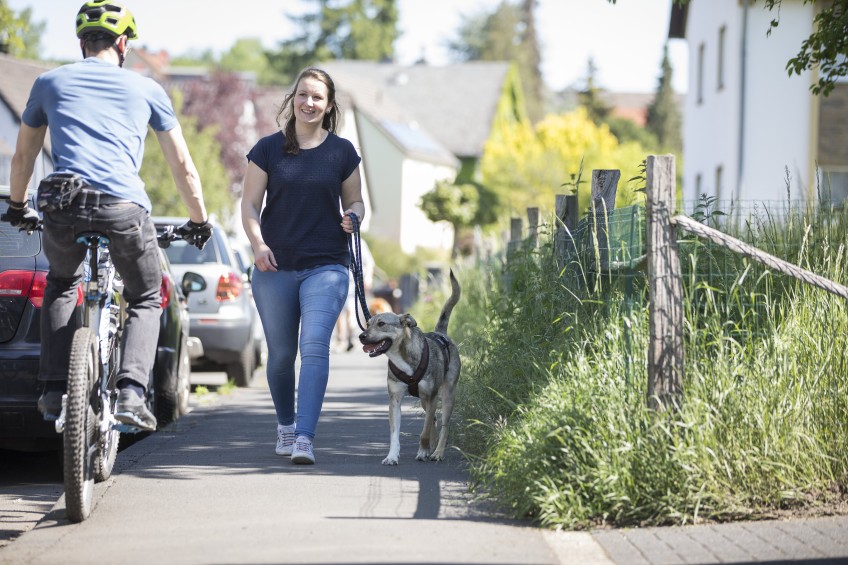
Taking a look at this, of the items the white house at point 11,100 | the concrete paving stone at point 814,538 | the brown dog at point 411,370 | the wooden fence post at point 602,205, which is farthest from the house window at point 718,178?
the concrete paving stone at point 814,538

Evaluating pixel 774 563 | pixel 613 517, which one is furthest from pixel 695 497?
pixel 774 563

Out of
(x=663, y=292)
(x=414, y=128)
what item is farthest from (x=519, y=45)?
(x=663, y=292)

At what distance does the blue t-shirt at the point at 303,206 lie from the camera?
738 centimetres

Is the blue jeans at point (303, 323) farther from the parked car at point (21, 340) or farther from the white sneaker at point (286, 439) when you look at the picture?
the parked car at point (21, 340)

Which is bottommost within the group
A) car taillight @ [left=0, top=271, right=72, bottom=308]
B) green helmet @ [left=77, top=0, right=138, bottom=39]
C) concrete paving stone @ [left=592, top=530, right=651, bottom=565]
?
concrete paving stone @ [left=592, top=530, right=651, bottom=565]

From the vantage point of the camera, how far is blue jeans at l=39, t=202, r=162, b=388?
573 centimetres

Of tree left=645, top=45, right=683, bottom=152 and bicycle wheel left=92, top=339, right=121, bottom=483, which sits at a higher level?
tree left=645, top=45, right=683, bottom=152

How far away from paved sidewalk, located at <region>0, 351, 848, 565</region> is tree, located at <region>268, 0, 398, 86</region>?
80388 mm

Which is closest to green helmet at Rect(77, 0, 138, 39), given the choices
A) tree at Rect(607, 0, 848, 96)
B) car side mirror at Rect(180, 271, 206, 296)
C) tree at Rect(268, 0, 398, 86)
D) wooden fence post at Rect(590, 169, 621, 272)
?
wooden fence post at Rect(590, 169, 621, 272)

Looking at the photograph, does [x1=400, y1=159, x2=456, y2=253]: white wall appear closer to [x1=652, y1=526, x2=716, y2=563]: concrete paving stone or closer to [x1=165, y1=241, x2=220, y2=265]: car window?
[x1=165, y1=241, x2=220, y2=265]: car window

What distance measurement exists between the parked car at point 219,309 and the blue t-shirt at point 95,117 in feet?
23.6

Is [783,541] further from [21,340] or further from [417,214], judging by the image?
[417,214]

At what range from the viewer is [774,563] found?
16.0ft

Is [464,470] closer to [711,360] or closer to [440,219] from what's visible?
[711,360]
